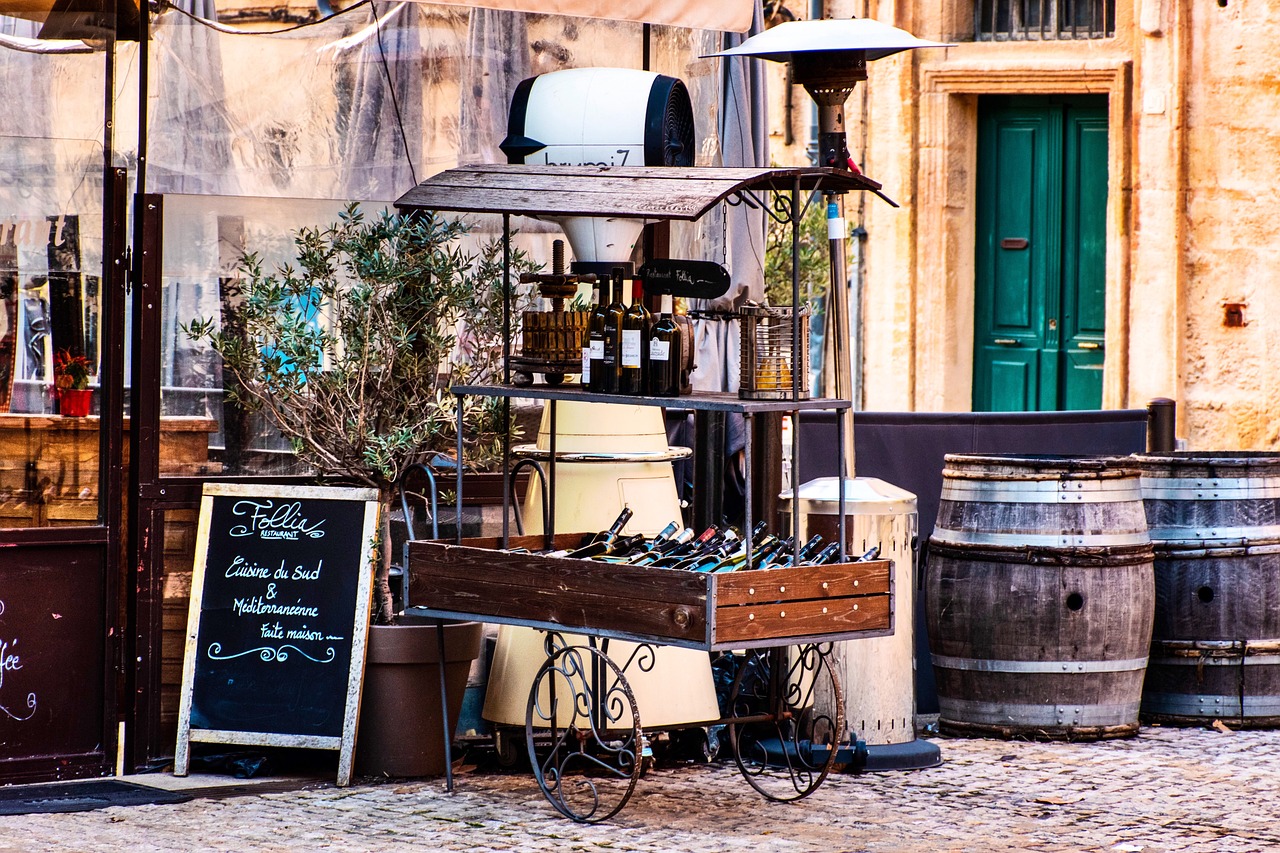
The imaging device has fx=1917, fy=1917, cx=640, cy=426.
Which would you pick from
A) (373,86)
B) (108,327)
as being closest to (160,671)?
(108,327)

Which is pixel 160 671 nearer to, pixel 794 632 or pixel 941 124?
pixel 794 632

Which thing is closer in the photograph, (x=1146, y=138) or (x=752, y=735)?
(x=752, y=735)

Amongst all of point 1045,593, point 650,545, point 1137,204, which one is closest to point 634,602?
point 650,545

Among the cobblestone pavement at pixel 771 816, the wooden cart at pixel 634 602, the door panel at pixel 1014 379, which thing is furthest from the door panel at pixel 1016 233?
the wooden cart at pixel 634 602

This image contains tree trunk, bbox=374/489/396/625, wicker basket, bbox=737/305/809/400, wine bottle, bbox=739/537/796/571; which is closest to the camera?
wicker basket, bbox=737/305/809/400

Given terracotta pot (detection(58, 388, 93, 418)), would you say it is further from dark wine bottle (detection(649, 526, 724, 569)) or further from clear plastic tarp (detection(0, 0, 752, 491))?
dark wine bottle (detection(649, 526, 724, 569))

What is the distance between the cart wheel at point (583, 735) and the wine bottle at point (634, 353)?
78 centimetres

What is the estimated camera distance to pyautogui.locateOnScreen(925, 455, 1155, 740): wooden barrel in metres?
6.73

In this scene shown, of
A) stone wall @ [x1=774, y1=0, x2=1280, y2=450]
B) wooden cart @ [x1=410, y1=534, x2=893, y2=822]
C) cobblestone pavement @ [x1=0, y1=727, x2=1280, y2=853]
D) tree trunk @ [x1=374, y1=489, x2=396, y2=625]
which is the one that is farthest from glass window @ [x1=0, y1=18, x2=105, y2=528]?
stone wall @ [x1=774, y1=0, x2=1280, y2=450]

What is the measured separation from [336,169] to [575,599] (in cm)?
242

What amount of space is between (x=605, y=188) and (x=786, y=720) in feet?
6.46

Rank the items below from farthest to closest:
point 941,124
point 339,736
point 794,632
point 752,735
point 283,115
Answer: point 941,124 < point 283,115 < point 752,735 < point 339,736 < point 794,632

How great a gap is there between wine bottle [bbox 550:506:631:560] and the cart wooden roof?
3.30 feet

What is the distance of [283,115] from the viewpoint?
705cm
